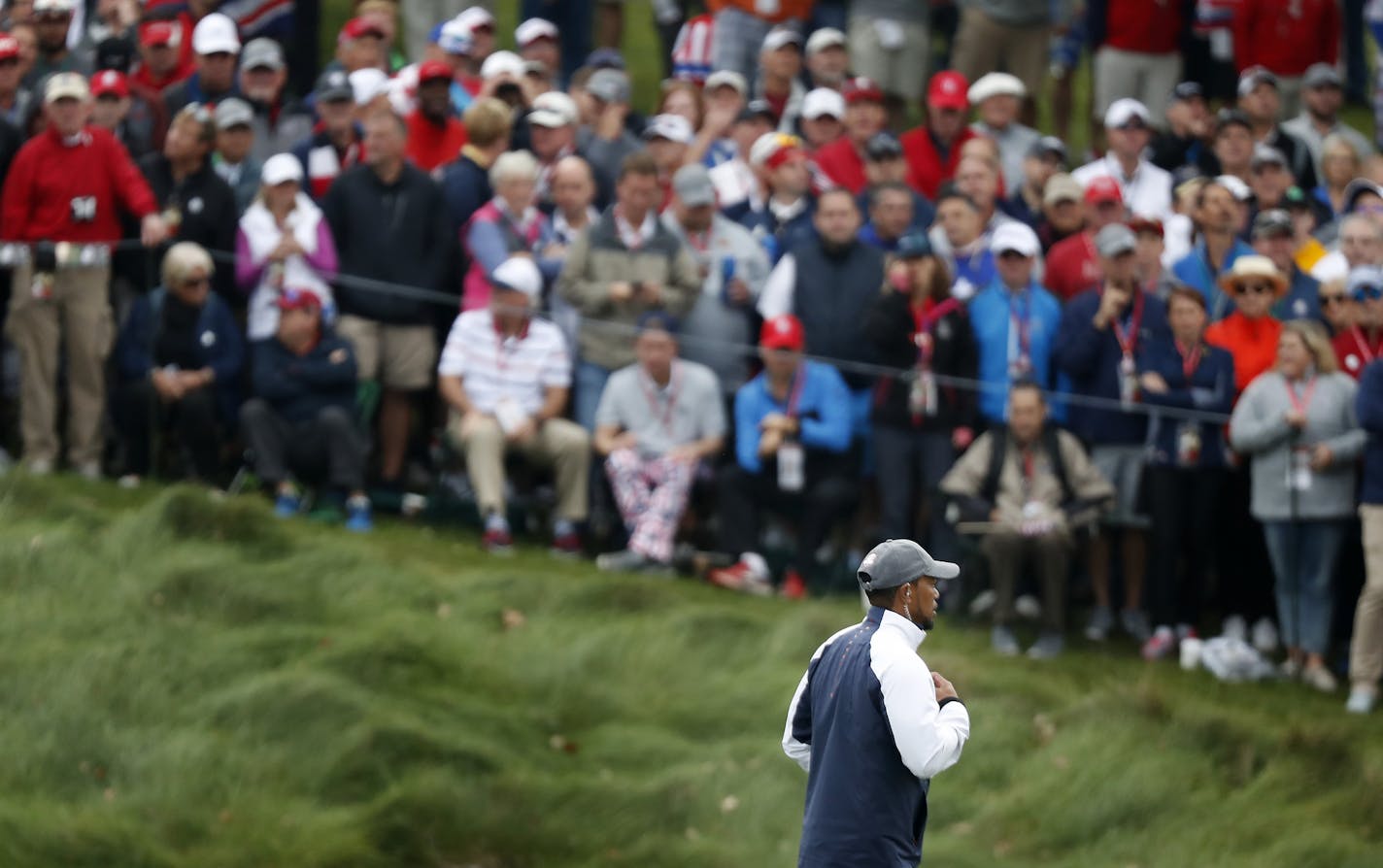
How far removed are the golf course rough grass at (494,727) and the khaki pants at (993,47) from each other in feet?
18.3

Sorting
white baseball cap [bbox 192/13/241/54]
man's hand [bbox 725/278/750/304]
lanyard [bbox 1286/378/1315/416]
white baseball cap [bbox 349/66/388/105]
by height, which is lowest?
lanyard [bbox 1286/378/1315/416]

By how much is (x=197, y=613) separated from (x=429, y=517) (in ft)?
7.71

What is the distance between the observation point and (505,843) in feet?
33.4

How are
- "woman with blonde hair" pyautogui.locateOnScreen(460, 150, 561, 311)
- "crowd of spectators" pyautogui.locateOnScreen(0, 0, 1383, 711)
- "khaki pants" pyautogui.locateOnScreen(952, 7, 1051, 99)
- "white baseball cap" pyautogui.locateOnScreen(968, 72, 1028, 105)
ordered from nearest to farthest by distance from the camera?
"crowd of spectators" pyautogui.locateOnScreen(0, 0, 1383, 711), "woman with blonde hair" pyautogui.locateOnScreen(460, 150, 561, 311), "white baseball cap" pyautogui.locateOnScreen(968, 72, 1028, 105), "khaki pants" pyautogui.locateOnScreen(952, 7, 1051, 99)

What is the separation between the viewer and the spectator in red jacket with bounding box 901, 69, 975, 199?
15.1 meters

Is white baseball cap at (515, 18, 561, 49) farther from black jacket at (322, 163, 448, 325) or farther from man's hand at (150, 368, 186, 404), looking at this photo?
man's hand at (150, 368, 186, 404)

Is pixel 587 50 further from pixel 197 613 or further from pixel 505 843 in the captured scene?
pixel 505 843

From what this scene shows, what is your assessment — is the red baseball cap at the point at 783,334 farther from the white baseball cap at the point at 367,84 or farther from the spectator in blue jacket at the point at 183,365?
the white baseball cap at the point at 367,84

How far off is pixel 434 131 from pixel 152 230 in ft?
7.04

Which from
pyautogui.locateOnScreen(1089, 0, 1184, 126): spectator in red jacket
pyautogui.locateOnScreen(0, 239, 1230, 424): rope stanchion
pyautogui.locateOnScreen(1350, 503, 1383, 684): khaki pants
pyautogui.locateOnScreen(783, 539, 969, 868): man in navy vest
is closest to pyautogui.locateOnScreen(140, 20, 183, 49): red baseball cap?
pyautogui.locateOnScreen(0, 239, 1230, 424): rope stanchion

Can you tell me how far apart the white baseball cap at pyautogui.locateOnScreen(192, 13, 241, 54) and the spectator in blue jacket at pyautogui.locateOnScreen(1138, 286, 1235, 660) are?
589cm

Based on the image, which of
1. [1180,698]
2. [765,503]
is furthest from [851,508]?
[1180,698]

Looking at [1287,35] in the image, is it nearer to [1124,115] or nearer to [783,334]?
[1124,115]

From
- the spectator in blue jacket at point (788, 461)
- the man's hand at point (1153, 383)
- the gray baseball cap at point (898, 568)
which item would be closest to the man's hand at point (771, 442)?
the spectator in blue jacket at point (788, 461)
